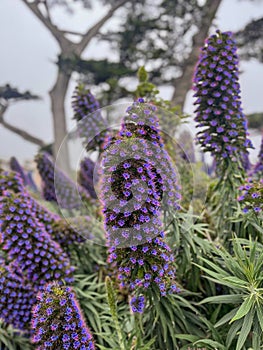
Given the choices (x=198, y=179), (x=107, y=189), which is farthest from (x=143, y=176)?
(x=198, y=179)

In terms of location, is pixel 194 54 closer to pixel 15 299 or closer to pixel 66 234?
pixel 66 234

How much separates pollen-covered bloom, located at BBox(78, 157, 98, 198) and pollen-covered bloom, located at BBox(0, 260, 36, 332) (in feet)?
2.27

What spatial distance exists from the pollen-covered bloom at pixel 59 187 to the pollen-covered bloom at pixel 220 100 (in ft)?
2.15

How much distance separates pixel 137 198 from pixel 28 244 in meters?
0.46

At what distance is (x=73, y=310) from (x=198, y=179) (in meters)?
0.91

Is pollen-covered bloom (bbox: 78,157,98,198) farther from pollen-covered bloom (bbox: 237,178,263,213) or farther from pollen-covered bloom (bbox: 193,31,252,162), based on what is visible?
pollen-covered bloom (bbox: 237,178,263,213)

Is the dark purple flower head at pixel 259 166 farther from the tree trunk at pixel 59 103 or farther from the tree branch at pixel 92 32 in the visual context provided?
the tree branch at pixel 92 32

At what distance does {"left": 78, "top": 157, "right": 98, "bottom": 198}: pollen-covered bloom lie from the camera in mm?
1995

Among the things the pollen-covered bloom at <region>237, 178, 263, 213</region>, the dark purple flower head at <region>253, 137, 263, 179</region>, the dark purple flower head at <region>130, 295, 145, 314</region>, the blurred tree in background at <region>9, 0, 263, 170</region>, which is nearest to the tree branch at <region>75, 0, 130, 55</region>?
the blurred tree in background at <region>9, 0, 263, 170</region>

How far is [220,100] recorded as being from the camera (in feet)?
4.76

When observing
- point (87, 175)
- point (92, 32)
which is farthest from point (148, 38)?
point (87, 175)

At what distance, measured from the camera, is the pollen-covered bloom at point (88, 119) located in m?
1.75

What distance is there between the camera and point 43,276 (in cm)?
132

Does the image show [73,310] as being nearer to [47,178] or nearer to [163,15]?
[47,178]
